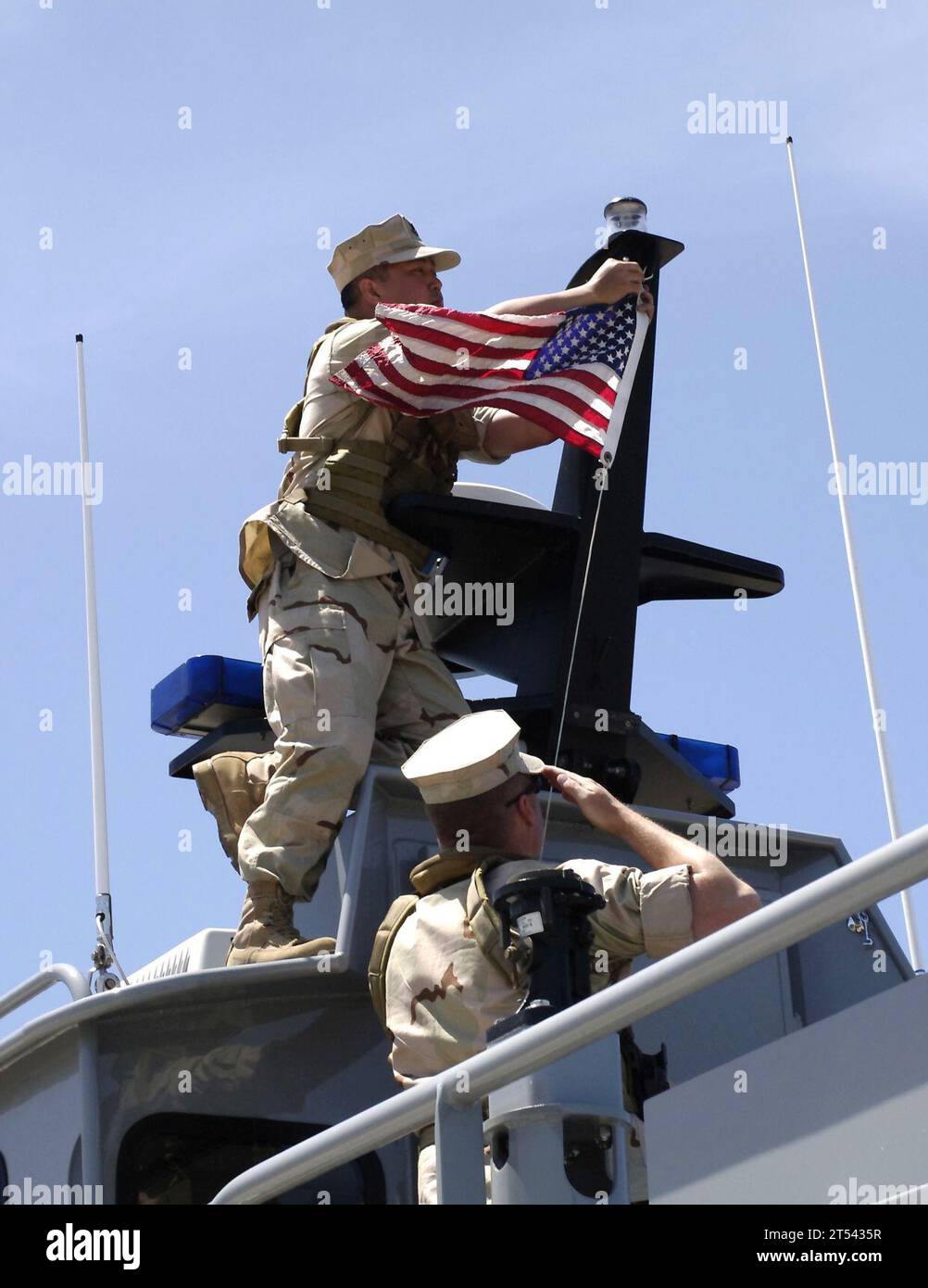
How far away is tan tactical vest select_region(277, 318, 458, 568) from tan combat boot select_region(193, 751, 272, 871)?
2.30 ft

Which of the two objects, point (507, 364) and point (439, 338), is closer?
point (439, 338)

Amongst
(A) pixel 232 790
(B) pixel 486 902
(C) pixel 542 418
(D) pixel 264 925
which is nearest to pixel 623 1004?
(B) pixel 486 902

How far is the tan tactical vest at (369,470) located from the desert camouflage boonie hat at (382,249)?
19 centimetres

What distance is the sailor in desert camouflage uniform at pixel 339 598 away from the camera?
551 cm

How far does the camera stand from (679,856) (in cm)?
421

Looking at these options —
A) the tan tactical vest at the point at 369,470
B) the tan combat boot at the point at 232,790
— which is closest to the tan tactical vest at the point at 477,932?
the tan combat boot at the point at 232,790

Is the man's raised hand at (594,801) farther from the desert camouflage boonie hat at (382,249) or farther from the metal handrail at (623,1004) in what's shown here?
the desert camouflage boonie hat at (382,249)

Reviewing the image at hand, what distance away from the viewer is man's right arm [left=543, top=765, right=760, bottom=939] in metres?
4.08

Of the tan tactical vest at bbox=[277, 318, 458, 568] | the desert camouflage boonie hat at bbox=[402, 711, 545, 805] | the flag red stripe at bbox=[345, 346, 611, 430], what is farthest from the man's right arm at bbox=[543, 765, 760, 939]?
the flag red stripe at bbox=[345, 346, 611, 430]

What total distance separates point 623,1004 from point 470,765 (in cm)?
137

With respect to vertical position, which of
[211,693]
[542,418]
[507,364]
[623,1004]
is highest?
[507,364]

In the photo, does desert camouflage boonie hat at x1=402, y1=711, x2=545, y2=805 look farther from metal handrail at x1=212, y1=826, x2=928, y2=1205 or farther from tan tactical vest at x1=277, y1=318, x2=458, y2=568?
tan tactical vest at x1=277, y1=318, x2=458, y2=568

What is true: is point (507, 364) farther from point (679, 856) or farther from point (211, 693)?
point (679, 856)
